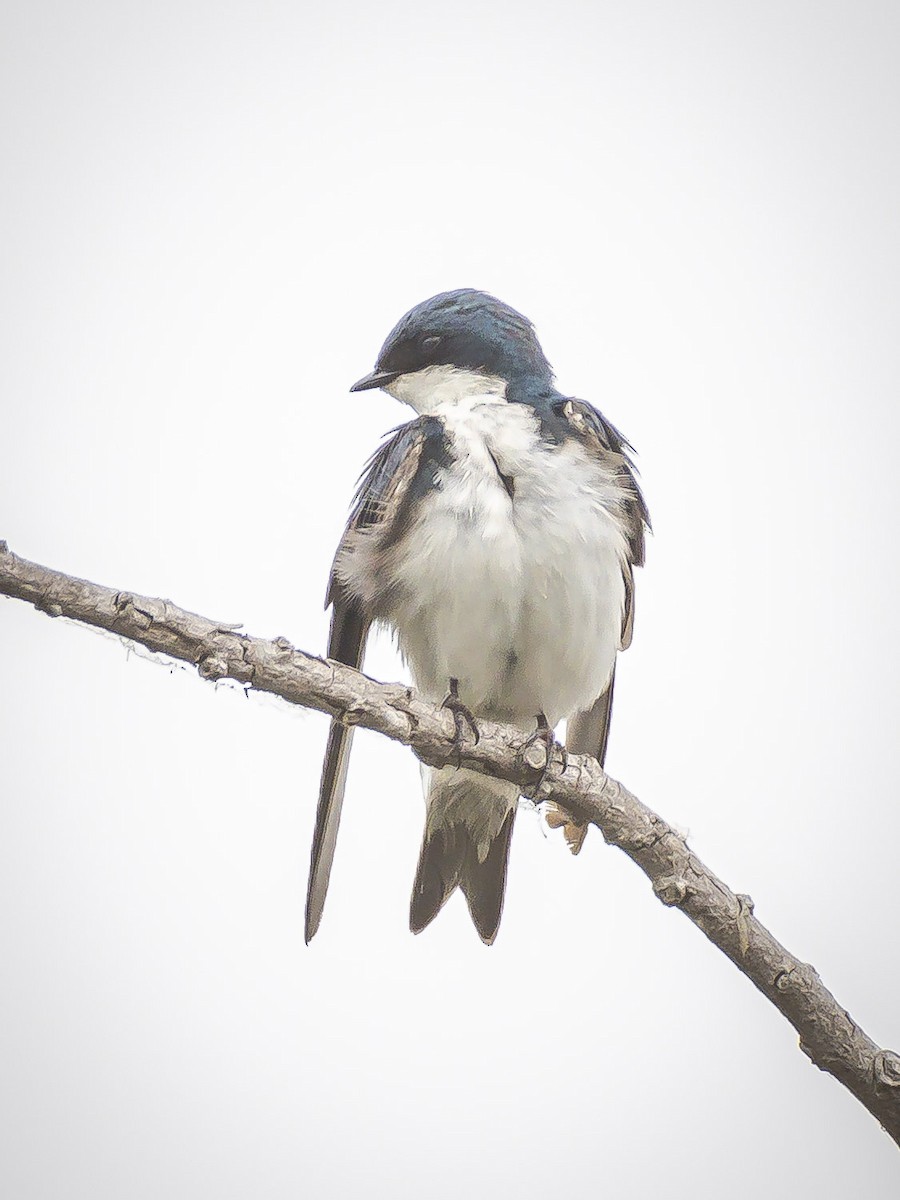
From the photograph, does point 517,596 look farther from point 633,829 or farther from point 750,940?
point 750,940

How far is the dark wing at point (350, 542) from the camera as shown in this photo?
3.24 m

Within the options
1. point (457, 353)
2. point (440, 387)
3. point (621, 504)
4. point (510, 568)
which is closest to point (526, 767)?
point (510, 568)

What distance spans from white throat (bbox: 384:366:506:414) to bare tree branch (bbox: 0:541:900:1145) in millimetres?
1179

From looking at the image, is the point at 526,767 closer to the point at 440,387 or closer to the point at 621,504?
the point at 621,504

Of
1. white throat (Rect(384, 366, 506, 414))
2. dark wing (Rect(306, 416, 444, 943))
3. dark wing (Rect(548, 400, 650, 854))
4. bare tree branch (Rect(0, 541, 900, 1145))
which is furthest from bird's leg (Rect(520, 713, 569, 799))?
white throat (Rect(384, 366, 506, 414))

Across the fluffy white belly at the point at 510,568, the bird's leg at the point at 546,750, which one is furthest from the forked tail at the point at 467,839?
the bird's leg at the point at 546,750

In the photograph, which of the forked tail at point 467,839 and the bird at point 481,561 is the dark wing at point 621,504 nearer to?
the bird at point 481,561

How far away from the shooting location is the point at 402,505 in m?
3.34

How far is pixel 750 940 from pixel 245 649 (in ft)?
3.84

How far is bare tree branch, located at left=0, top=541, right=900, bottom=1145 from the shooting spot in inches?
87.0

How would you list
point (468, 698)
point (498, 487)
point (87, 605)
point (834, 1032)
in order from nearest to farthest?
point (87, 605)
point (834, 1032)
point (498, 487)
point (468, 698)

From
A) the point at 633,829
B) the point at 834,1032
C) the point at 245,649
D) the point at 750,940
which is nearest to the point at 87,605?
the point at 245,649

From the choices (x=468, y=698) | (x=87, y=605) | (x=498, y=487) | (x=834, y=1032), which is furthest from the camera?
(x=468, y=698)

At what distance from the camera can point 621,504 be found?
3.48 meters
